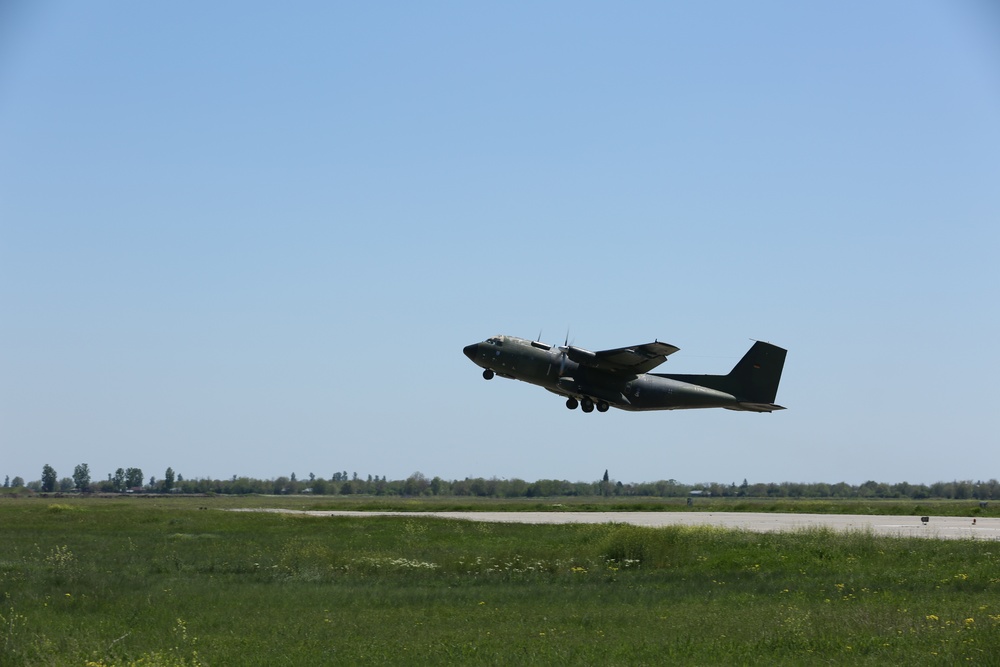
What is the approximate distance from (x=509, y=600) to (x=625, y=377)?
2333 centimetres


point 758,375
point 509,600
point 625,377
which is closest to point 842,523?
point 758,375

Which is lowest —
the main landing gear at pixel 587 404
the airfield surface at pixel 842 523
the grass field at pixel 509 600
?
Result: the grass field at pixel 509 600

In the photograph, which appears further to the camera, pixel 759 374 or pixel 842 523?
pixel 842 523

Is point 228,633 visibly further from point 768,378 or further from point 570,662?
point 768,378

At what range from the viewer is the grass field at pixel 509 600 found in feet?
57.1

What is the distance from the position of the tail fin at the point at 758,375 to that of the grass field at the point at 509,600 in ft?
31.1

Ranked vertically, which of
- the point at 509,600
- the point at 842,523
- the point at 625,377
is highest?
the point at 625,377

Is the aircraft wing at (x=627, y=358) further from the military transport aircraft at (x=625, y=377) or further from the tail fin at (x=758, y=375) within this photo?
the tail fin at (x=758, y=375)

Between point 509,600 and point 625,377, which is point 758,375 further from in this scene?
point 509,600

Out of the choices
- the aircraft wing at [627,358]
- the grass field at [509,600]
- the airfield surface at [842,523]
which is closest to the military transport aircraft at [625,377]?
the aircraft wing at [627,358]

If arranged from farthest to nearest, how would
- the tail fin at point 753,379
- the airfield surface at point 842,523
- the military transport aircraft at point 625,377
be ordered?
the tail fin at point 753,379 < the military transport aircraft at point 625,377 < the airfield surface at point 842,523

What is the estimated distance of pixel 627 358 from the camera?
44812 millimetres

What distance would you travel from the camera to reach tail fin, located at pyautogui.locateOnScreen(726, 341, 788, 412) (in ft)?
160

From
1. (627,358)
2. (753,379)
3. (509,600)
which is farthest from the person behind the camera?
(753,379)
